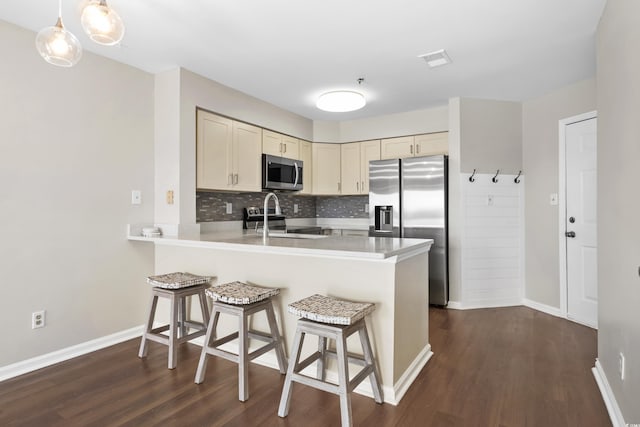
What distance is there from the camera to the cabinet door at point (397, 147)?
14.7 ft

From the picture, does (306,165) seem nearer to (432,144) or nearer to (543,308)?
(432,144)

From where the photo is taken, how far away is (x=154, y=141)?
10.6 ft

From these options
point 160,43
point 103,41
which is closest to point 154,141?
point 160,43

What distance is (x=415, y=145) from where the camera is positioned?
175 inches

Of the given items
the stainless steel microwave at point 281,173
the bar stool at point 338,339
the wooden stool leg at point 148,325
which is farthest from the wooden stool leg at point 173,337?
the stainless steel microwave at point 281,173

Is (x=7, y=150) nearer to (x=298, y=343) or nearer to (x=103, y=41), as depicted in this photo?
(x=103, y=41)

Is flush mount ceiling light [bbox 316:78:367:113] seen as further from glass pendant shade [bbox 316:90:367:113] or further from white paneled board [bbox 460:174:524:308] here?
white paneled board [bbox 460:174:524:308]

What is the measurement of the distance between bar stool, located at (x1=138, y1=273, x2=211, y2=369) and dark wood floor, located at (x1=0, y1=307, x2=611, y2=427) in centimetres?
16

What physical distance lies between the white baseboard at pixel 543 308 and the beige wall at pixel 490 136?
1477 millimetres

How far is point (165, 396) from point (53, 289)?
1.27 m

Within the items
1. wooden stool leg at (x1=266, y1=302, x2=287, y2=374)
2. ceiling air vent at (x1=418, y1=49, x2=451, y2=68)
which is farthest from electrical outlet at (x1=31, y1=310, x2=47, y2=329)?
ceiling air vent at (x1=418, y1=49, x2=451, y2=68)

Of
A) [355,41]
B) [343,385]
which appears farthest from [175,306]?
[355,41]

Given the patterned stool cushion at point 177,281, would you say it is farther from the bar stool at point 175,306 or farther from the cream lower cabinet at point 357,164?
the cream lower cabinet at point 357,164

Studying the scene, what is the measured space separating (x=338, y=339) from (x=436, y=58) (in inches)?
93.4
